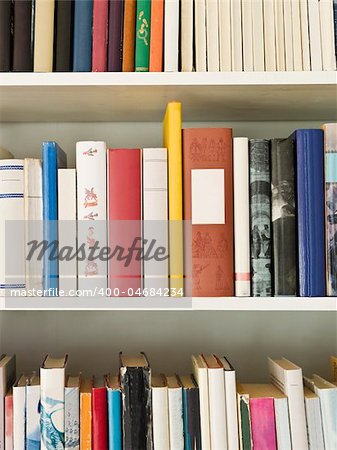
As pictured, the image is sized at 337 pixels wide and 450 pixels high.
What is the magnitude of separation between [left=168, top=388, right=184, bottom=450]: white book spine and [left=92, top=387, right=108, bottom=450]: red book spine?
10 cm

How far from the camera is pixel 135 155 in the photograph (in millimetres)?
917

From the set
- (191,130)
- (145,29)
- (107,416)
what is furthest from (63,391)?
(145,29)

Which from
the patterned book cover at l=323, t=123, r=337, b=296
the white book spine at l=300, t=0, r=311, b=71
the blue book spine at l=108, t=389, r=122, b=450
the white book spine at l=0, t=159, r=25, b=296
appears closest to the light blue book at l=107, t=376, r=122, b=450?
the blue book spine at l=108, t=389, r=122, b=450

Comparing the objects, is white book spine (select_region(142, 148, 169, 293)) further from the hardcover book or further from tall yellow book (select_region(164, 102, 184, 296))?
the hardcover book

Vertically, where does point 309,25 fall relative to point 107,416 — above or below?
above

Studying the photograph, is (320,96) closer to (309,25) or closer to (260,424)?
(309,25)

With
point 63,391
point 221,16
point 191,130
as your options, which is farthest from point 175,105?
point 63,391

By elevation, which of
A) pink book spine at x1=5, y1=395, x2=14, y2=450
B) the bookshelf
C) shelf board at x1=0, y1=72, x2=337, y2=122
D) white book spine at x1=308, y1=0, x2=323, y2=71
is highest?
white book spine at x1=308, y1=0, x2=323, y2=71

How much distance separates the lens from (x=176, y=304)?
2.93 ft

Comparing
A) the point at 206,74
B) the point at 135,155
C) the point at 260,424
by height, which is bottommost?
the point at 260,424

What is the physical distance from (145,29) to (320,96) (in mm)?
290

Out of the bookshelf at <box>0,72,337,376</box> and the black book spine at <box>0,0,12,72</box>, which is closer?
the black book spine at <box>0,0,12,72</box>

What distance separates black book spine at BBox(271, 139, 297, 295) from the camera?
90cm

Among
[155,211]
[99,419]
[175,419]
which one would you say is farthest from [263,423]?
[155,211]
